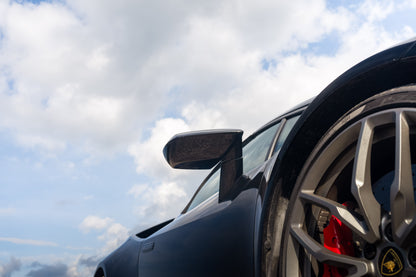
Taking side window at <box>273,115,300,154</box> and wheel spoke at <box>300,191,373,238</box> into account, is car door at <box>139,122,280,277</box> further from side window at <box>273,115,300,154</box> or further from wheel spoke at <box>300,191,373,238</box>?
wheel spoke at <box>300,191,373,238</box>

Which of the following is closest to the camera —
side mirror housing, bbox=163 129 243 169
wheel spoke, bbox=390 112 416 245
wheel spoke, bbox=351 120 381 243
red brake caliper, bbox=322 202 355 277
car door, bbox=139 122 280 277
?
wheel spoke, bbox=390 112 416 245

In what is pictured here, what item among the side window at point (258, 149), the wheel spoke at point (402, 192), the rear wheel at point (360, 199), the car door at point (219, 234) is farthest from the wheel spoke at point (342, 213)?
the side window at point (258, 149)

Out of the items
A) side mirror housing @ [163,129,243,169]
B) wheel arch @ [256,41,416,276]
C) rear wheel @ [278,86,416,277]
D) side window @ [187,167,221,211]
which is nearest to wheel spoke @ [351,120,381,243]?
rear wheel @ [278,86,416,277]

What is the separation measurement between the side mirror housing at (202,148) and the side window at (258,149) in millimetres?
81

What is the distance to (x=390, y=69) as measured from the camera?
1401mm

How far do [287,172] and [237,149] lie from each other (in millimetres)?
679

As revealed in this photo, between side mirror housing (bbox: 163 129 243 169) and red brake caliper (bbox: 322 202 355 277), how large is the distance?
0.80 metres

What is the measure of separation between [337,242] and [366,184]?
26cm

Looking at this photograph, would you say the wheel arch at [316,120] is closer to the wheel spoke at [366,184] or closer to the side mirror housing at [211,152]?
the wheel spoke at [366,184]

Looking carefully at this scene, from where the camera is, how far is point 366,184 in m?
1.40

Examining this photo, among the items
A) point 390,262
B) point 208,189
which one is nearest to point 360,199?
point 390,262

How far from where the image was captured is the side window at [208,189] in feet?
8.72

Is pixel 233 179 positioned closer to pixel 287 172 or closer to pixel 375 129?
pixel 287 172

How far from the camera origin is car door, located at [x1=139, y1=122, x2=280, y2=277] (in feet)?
6.01
